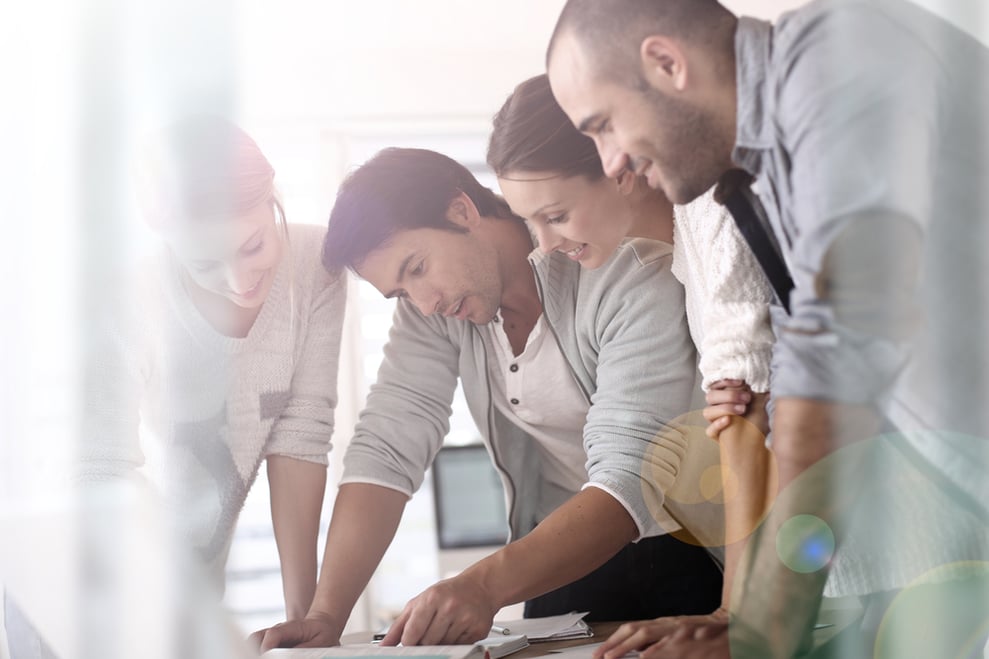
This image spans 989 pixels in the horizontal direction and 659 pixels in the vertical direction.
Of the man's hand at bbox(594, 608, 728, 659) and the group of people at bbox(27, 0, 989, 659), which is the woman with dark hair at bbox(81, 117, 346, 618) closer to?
the group of people at bbox(27, 0, 989, 659)

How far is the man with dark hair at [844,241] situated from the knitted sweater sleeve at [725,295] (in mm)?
20

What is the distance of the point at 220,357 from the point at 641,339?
0.46 meters

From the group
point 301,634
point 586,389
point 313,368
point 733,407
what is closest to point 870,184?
point 733,407

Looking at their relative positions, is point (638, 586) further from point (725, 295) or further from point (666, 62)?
point (666, 62)

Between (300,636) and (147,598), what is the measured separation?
164 millimetres

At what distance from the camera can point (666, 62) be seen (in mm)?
808

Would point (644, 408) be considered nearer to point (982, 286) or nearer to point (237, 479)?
point (982, 286)

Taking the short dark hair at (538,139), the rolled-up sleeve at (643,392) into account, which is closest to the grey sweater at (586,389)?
the rolled-up sleeve at (643,392)

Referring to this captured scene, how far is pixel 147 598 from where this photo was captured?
99cm

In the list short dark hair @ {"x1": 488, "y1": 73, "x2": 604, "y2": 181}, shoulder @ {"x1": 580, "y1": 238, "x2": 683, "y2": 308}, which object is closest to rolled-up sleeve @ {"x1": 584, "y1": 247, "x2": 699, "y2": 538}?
shoulder @ {"x1": 580, "y1": 238, "x2": 683, "y2": 308}

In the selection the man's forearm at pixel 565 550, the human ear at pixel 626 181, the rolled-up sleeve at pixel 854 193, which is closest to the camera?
the rolled-up sleeve at pixel 854 193

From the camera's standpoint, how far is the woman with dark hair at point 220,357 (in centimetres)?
103

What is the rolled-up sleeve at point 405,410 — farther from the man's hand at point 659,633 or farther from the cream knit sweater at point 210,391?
the man's hand at point 659,633

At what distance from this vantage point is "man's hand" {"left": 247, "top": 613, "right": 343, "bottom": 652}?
1.01 m
